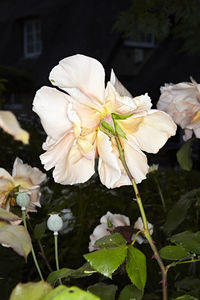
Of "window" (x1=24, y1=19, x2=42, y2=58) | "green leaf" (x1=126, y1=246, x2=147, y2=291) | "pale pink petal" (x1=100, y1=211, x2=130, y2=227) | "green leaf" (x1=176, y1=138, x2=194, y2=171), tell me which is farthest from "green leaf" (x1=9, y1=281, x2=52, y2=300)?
"window" (x1=24, y1=19, x2=42, y2=58)

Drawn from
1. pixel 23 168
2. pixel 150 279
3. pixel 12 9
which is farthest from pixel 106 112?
pixel 12 9

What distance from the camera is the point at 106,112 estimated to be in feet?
1.73

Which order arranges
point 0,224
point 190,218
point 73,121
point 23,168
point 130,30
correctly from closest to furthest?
point 0,224, point 73,121, point 23,168, point 190,218, point 130,30

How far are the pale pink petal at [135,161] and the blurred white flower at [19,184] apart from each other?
24cm

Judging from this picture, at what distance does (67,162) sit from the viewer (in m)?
0.54

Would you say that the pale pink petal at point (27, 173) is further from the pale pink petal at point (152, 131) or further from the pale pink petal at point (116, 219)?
the pale pink petal at point (152, 131)

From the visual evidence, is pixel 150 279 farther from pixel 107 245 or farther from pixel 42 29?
pixel 42 29

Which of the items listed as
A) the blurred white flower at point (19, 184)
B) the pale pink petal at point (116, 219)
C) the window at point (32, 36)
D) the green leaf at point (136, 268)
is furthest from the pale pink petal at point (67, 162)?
the window at point (32, 36)

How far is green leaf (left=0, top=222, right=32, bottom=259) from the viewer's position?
1.24 feet

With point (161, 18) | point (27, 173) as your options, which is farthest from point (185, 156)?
point (161, 18)

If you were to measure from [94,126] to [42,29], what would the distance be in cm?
1038

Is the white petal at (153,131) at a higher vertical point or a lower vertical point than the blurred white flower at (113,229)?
higher

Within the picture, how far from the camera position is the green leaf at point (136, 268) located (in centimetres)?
49

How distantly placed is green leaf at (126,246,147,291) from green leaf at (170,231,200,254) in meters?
0.08
